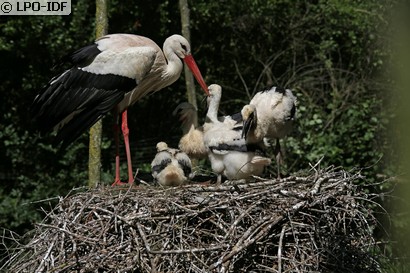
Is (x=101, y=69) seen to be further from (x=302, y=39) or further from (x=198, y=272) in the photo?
(x=302, y=39)

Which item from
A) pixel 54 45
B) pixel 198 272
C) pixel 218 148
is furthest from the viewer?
pixel 54 45

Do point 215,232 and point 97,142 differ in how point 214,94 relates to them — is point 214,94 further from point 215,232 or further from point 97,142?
point 215,232

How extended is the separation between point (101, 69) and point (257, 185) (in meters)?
1.90

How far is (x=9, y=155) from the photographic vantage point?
1005 centimetres

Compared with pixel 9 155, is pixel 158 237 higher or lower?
higher

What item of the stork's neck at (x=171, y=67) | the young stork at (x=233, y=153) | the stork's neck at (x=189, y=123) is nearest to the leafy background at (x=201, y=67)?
the stork's neck at (x=189, y=123)

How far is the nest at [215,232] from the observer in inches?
161

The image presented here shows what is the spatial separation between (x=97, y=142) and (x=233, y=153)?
1608mm

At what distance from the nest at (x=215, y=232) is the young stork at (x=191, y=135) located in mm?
1380

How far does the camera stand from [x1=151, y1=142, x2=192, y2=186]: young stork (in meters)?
5.41

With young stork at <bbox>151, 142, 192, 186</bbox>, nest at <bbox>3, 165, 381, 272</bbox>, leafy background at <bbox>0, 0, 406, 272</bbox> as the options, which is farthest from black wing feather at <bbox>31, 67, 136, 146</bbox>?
leafy background at <bbox>0, 0, 406, 272</bbox>

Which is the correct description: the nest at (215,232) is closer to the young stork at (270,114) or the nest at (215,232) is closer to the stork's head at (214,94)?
the young stork at (270,114)

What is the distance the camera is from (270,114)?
578 cm

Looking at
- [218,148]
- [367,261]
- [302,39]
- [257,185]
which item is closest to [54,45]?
[302,39]
